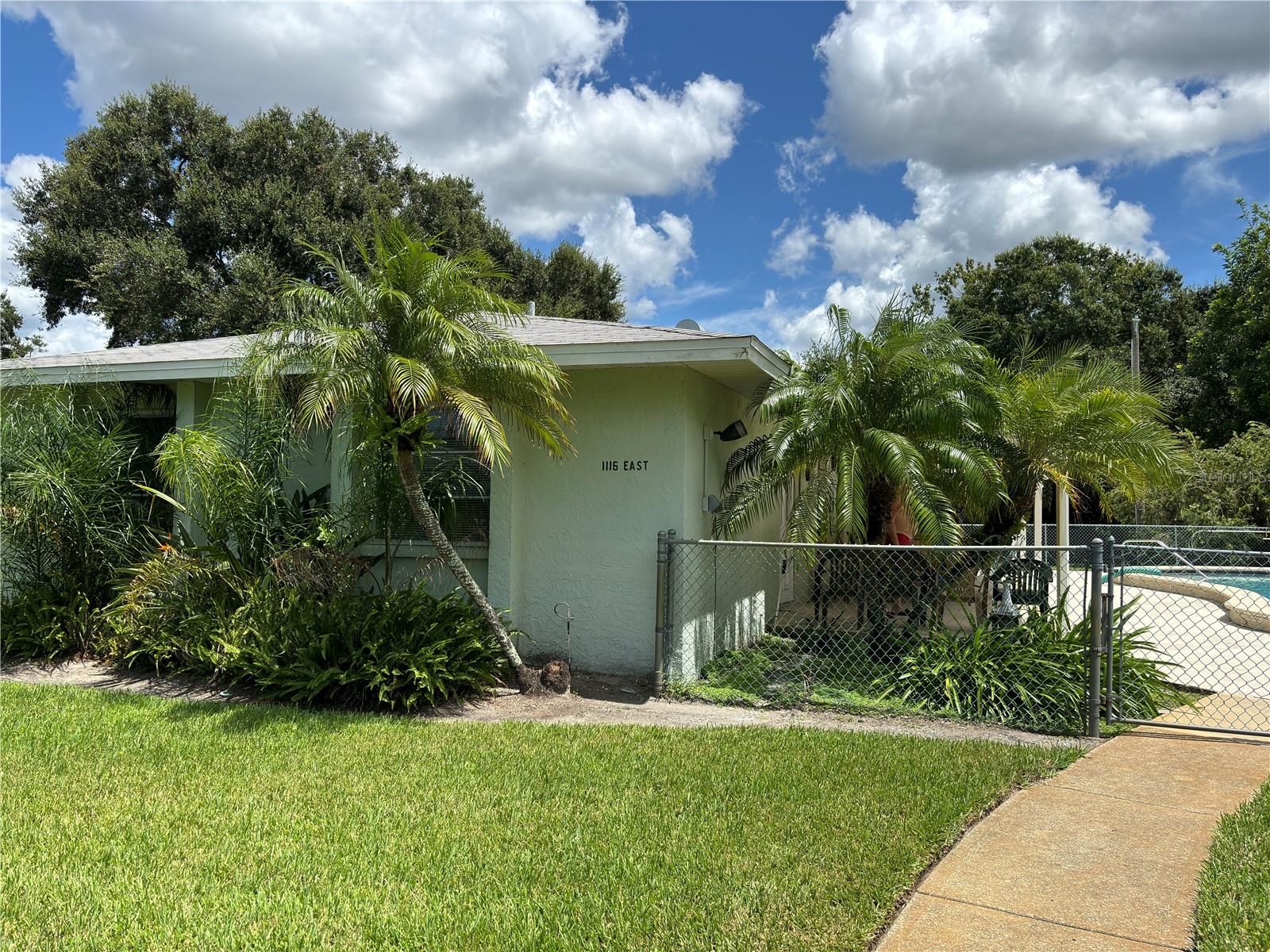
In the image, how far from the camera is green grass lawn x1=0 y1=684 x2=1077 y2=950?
3.34m

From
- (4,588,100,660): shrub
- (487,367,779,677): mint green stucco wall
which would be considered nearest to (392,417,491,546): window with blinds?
→ (487,367,779,677): mint green stucco wall

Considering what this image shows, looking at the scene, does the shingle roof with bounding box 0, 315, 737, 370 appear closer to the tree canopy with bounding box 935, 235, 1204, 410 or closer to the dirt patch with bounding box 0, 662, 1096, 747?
the dirt patch with bounding box 0, 662, 1096, 747

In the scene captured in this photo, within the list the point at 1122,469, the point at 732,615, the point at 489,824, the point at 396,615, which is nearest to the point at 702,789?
the point at 489,824

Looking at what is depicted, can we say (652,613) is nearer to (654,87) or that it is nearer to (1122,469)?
(1122,469)

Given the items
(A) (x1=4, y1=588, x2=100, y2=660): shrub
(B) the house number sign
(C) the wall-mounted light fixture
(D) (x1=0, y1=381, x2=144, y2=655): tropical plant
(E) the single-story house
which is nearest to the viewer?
(E) the single-story house

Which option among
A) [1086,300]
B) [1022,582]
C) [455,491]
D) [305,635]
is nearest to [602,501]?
[455,491]

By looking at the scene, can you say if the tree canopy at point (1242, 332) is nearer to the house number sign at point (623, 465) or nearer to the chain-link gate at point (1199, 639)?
the chain-link gate at point (1199, 639)

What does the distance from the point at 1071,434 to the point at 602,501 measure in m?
4.78

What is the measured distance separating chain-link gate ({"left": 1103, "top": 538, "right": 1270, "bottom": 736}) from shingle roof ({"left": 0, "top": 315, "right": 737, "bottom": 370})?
419 cm

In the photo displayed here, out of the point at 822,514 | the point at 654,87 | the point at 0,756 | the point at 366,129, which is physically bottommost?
the point at 0,756

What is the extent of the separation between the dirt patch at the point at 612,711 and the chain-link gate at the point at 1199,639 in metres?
1.04

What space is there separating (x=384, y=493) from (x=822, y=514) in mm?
4327

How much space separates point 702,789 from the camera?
16.1ft

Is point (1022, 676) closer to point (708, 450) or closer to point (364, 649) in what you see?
point (708, 450)
